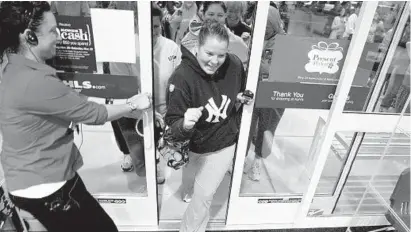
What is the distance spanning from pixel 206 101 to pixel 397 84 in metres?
1.35

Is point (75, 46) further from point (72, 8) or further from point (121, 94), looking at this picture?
point (121, 94)

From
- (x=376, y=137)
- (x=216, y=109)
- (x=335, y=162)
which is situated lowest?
(x=335, y=162)

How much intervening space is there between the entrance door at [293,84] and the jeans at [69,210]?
961 millimetres

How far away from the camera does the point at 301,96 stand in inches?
73.9

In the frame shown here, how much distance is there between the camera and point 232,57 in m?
1.76

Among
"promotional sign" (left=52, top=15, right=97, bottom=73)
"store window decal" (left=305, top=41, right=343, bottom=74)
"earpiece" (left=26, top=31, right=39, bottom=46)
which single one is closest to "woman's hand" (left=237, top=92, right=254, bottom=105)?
"store window decal" (left=305, top=41, right=343, bottom=74)

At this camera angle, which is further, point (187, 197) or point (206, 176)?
point (187, 197)

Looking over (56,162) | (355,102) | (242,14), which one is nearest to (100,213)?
(56,162)

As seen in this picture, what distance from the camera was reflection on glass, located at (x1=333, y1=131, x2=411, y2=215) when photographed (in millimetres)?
2350

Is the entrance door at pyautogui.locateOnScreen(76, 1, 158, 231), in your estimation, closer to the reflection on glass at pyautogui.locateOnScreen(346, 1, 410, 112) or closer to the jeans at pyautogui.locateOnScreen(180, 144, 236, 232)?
the jeans at pyautogui.locateOnScreen(180, 144, 236, 232)

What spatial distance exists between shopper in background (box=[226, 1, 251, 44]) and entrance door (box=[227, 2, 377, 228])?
12 cm

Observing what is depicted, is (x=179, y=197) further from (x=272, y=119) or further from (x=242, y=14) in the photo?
(x=242, y=14)

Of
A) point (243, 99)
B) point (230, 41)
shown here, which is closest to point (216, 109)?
point (243, 99)

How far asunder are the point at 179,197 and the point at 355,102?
59.6 inches
